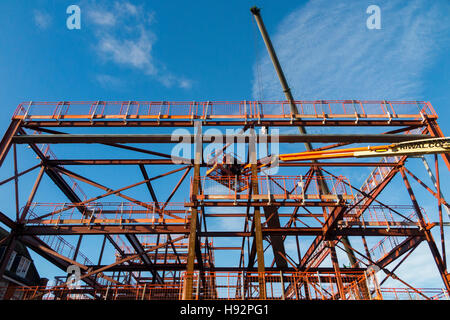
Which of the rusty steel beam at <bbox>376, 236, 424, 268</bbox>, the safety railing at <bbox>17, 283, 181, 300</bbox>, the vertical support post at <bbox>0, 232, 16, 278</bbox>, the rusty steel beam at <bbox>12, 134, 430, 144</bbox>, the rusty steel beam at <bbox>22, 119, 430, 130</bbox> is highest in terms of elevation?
the rusty steel beam at <bbox>22, 119, 430, 130</bbox>

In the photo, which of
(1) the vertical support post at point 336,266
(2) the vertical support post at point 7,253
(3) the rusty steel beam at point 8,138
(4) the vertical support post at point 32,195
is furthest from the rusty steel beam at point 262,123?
(1) the vertical support post at point 336,266

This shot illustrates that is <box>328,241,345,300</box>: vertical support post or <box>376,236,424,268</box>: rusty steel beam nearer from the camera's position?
<box>328,241,345,300</box>: vertical support post

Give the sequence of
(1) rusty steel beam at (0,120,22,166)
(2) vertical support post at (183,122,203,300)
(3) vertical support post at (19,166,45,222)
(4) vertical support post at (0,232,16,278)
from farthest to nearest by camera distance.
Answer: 1. (3) vertical support post at (19,166,45,222)
2. (1) rusty steel beam at (0,120,22,166)
3. (4) vertical support post at (0,232,16,278)
4. (2) vertical support post at (183,122,203,300)

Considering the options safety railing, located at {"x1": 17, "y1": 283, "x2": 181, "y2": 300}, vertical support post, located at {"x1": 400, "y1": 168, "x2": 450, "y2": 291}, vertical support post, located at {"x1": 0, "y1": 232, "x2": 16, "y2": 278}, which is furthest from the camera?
vertical support post, located at {"x1": 400, "y1": 168, "x2": 450, "y2": 291}

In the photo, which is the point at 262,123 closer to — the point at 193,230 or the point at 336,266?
the point at 193,230

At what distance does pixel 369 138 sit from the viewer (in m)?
16.2

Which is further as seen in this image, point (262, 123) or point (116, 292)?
point (262, 123)

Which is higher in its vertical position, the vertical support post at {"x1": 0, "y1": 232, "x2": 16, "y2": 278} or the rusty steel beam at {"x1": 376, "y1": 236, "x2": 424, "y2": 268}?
the rusty steel beam at {"x1": 376, "y1": 236, "x2": 424, "y2": 268}

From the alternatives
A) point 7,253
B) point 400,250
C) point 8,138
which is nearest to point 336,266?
point 400,250

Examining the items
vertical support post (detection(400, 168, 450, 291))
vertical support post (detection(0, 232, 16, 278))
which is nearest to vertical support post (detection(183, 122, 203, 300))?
vertical support post (detection(0, 232, 16, 278))

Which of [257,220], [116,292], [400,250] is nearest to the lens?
[116,292]

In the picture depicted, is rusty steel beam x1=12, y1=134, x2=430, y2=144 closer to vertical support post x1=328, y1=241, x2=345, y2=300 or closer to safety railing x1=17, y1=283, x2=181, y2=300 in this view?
vertical support post x1=328, y1=241, x2=345, y2=300
